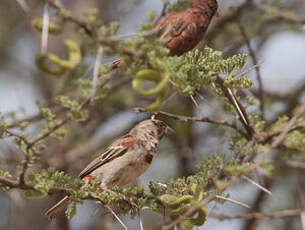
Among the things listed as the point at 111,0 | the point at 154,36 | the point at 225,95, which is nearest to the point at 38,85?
the point at 111,0

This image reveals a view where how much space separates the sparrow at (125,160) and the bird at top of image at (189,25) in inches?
39.5

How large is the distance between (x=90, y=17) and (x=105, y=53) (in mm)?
190

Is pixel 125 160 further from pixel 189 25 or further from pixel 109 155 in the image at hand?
pixel 189 25

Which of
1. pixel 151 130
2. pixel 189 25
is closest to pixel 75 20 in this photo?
pixel 189 25

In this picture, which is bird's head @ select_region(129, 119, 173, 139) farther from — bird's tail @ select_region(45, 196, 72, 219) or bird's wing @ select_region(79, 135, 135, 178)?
bird's tail @ select_region(45, 196, 72, 219)

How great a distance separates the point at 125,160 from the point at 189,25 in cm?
146

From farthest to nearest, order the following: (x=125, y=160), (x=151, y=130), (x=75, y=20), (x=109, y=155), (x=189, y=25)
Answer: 1. (x=151, y=130)
2. (x=109, y=155)
3. (x=125, y=160)
4. (x=189, y=25)
5. (x=75, y=20)

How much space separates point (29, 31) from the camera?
12.0 meters

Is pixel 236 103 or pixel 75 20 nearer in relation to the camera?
pixel 75 20

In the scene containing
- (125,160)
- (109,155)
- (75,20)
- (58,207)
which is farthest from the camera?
(109,155)

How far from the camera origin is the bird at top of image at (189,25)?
444cm

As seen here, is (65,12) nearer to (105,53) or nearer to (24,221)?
(105,53)

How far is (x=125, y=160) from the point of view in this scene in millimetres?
5176

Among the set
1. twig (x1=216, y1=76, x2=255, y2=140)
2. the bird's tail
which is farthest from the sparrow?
Result: twig (x1=216, y1=76, x2=255, y2=140)
